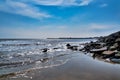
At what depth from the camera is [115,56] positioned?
723 inches

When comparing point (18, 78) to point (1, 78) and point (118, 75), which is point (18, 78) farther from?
point (118, 75)

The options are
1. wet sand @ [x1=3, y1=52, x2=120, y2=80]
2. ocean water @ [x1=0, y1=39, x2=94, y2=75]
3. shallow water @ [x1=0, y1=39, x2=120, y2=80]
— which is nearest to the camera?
wet sand @ [x1=3, y1=52, x2=120, y2=80]

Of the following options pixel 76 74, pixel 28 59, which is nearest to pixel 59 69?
pixel 76 74

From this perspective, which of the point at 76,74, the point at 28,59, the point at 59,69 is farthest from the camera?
the point at 28,59

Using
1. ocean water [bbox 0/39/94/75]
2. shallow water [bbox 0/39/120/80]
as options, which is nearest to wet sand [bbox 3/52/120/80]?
shallow water [bbox 0/39/120/80]

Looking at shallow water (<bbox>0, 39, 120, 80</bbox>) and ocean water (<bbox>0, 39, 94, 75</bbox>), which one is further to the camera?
ocean water (<bbox>0, 39, 94, 75</bbox>)

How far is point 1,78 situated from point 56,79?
155 inches

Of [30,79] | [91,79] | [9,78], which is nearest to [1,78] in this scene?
[9,78]

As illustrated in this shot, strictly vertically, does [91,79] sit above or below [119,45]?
below

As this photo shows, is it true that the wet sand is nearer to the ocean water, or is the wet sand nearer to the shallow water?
the shallow water

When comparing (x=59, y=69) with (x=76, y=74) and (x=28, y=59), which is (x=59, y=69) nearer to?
(x=76, y=74)

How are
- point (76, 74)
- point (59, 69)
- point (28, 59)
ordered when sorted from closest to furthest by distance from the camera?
point (76, 74) → point (59, 69) → point (28, 59)

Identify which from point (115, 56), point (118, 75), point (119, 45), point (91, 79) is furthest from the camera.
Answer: point (119, 45)

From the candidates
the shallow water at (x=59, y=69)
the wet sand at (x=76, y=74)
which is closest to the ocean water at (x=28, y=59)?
the shallow water at (x=59, y=69)
